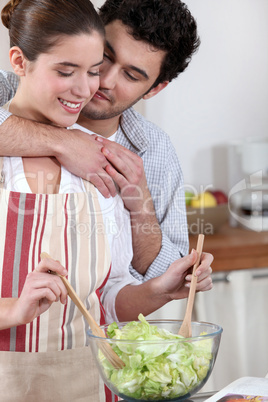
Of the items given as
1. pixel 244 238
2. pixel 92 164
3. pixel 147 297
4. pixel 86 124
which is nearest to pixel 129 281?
pixel 147 297

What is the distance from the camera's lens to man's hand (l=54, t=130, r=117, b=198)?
1.19m

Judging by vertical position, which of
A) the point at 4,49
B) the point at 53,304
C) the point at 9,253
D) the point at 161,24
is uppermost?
the point at 4,49

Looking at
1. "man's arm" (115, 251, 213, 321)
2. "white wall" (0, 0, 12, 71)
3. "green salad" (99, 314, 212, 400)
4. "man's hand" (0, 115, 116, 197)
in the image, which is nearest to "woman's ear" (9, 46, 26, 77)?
"man's hand" (0, 115, 116, 197)

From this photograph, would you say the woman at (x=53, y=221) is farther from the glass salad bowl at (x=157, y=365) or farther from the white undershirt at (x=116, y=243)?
the glass salad bowl at (x=157, y=365)

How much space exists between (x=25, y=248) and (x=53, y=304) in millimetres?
132

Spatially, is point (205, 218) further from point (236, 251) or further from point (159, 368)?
point (159, 368)

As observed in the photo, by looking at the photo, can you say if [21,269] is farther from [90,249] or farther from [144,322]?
[144,322]

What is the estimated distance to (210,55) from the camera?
9.49 ft

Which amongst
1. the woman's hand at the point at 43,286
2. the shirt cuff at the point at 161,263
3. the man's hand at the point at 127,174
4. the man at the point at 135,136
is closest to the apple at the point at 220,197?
the man at the point at 135,136

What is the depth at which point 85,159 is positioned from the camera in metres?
1.21

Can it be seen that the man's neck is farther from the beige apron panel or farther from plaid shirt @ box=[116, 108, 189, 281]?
the beige apron panel

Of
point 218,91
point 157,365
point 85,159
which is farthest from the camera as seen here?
point 218,91

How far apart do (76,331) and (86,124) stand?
1.92ft

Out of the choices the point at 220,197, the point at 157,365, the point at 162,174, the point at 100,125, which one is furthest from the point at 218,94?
the point at 157,365
